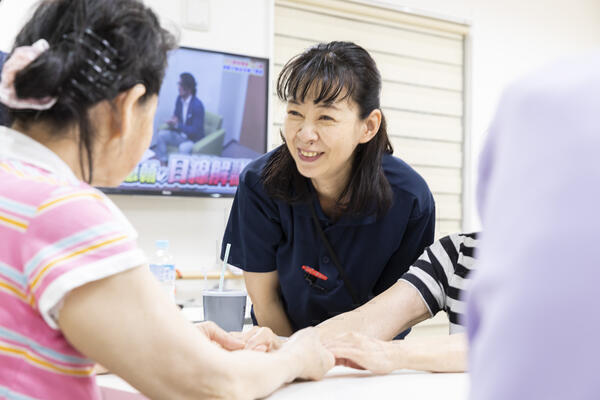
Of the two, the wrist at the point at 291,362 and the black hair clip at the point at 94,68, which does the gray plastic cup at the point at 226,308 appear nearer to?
the wrist at the point at 291,362

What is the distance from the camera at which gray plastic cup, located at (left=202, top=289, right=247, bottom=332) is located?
145cm

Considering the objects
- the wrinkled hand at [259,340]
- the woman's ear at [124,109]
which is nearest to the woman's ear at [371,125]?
the wrinkled hand at [259,340]

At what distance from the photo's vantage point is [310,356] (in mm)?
985

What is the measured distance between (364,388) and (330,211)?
890mm

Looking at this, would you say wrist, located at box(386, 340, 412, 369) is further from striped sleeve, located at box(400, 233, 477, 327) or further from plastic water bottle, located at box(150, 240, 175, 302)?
plastic water bottle, located at box(150, 240, 175, 302)

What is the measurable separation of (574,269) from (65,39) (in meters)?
0.68

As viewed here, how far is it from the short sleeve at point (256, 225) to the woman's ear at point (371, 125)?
0.33m

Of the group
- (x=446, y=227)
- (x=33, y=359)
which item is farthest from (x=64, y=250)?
A: (x=446, y=227)

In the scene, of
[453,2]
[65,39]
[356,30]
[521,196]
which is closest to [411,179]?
[65,39]

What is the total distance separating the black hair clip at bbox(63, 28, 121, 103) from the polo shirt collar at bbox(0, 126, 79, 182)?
0.28 ft

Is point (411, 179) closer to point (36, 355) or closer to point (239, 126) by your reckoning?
point (36, 355)

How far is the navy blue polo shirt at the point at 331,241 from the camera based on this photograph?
175 cm

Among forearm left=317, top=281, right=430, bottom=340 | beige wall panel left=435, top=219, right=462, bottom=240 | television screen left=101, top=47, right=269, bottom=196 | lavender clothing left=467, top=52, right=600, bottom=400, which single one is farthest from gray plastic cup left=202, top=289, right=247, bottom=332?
beige wall panel left=435, top=219, right=462, bottom=240

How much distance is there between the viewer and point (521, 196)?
0.31 metres
